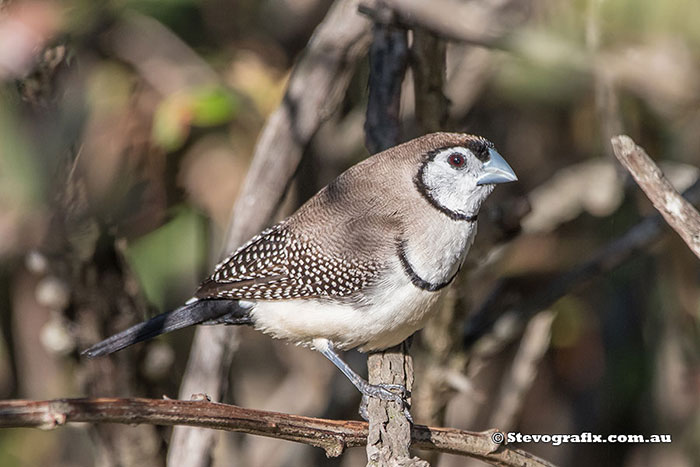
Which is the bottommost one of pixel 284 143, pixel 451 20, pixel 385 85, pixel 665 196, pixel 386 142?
pixel 284 143

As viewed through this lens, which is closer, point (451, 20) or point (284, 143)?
point (451, 20)

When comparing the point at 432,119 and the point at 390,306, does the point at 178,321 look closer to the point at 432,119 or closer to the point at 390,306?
the point at 390,306

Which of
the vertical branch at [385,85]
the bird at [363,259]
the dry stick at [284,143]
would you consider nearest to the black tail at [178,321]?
the bird at [363,259]

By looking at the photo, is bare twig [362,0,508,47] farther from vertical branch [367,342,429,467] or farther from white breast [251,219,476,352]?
vertical branch [367,342,429,467]

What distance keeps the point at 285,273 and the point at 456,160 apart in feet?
2.29

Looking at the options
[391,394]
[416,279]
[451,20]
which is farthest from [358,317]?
[451,20]

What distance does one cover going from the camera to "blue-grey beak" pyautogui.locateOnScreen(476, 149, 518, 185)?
319cm

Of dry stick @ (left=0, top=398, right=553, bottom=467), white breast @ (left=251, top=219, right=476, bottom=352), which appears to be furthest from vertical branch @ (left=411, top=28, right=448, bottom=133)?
dry stick @ (left=0, top=398, right=553, bottom=467)

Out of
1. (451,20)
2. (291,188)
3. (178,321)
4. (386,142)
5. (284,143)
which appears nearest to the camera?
(178,321)

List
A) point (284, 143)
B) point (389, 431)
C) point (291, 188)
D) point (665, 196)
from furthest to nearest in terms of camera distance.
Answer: point (291, 188), point (284, 143), point (389, 431), point (665, 196)

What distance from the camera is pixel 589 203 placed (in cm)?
466

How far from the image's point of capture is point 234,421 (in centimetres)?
236

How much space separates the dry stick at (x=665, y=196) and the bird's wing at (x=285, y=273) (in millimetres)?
916

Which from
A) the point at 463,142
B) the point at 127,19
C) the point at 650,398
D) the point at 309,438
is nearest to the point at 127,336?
the point at 309,438
